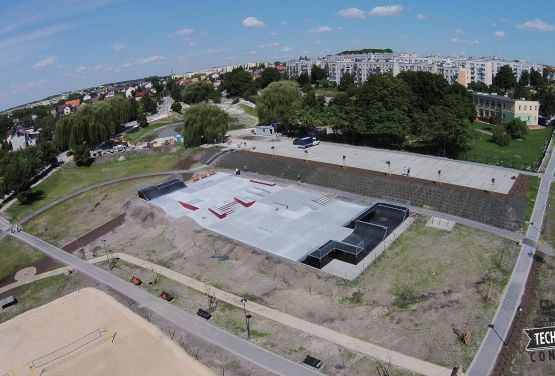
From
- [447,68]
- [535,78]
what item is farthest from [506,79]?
[447,68]

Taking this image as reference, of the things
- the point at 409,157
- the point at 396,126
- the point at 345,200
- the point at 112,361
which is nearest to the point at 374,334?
the point at 112,361

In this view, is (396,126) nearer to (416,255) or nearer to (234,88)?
(416,255)

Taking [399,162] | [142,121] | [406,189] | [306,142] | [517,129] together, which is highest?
[142,121]

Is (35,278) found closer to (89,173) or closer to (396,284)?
(89,173)

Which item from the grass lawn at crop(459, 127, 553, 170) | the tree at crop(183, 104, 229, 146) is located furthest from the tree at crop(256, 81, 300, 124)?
the grass lawn at crop(459, 127, 553, 170)

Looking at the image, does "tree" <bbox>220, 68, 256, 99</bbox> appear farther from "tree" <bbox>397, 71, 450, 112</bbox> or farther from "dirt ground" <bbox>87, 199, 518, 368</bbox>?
"dirt ground" <bbox>87, 199, 518, 368</bbox>

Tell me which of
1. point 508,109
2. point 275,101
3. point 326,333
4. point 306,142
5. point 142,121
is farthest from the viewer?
point 142,121
